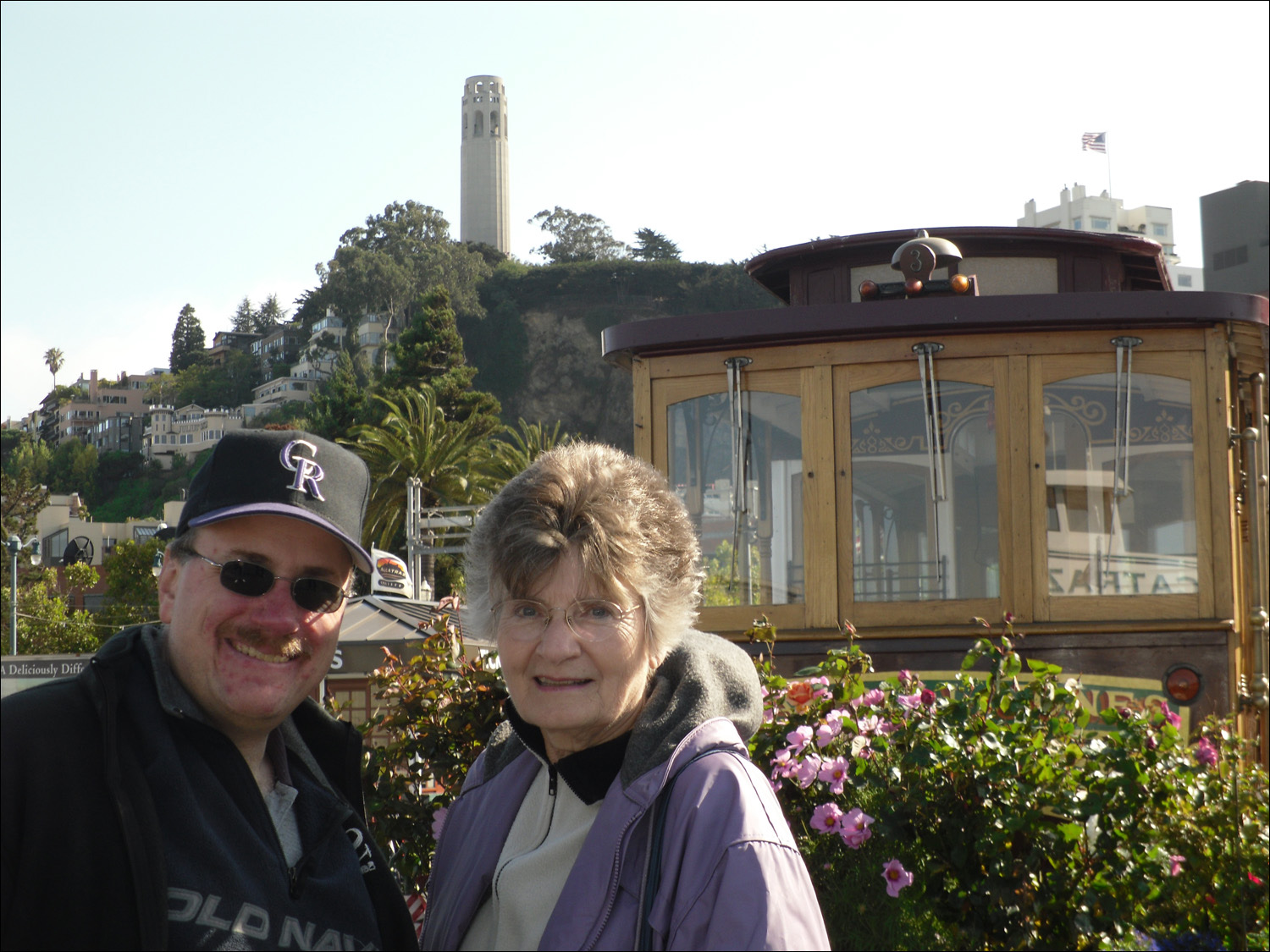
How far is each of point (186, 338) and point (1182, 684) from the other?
135083 millimetres

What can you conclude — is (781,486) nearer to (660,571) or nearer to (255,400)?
(660,571)

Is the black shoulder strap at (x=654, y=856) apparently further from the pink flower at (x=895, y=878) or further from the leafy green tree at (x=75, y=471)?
the leafy green tree at (x=75, y=471)

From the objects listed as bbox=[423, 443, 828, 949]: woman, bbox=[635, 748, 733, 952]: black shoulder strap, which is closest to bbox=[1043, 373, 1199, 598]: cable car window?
bbox=[423, 443, 828, 949]: woman

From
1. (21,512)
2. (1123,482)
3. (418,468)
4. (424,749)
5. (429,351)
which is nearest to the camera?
(424,749)

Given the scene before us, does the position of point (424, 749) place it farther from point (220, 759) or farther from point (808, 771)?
point (220, 759)

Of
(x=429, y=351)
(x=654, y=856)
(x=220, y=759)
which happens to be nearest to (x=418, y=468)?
(x=429, y=351)

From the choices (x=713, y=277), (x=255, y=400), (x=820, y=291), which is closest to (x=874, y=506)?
(x=820, y=291)

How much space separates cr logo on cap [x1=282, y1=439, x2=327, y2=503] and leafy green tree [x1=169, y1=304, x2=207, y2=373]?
441ft

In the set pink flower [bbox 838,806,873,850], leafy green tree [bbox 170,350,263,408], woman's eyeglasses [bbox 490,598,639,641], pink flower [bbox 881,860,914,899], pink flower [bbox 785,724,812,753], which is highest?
leafy green tree [bbox 170,350,263,408]

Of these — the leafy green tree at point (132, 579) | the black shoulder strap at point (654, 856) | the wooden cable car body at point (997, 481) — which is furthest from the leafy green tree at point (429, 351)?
the black shoulder strap at point (654, 856)

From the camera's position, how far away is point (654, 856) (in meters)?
1.95

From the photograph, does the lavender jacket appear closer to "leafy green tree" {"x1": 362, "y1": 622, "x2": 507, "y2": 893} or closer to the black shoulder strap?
the black shoulder strap

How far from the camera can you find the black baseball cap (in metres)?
2.16

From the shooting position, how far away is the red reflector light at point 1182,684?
5.25m
